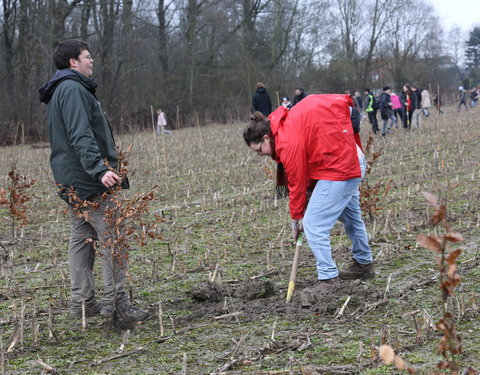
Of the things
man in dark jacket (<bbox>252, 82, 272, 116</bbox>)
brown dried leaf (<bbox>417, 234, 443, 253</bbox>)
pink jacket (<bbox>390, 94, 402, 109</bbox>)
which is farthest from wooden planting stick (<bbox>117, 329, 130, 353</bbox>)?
pink jacket (<bbox>390, 94, 402, 109</bbox>)

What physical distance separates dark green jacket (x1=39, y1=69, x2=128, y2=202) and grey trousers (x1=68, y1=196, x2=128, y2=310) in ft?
0.63

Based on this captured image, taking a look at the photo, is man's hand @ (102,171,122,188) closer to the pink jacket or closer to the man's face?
the man's face

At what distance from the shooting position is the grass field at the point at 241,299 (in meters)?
3.63

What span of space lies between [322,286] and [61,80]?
7.83 ft

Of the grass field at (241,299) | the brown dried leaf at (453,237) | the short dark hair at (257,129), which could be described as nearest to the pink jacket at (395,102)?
the grass field at (241,299)

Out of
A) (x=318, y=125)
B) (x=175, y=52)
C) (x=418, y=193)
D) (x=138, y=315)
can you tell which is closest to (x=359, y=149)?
(x=318, y=125)

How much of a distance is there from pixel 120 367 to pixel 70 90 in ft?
6.15

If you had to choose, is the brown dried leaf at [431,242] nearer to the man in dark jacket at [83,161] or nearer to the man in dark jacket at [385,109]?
the man in dark jacket at [83,161]

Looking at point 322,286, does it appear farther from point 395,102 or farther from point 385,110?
point 395,102

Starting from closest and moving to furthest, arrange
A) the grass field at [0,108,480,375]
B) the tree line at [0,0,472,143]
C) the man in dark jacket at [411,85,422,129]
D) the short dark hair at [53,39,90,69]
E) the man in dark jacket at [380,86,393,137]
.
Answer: the grass field at [0,108,480,375]
the short dark hair at [53,39,90,69]
the man in dark jacket at [380,86,393,137]
the man in dark jacket at [411,85,422,129]
the tree line at [0,0,472,143]

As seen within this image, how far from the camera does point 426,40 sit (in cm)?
5291

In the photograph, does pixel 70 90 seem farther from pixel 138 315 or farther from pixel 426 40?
pixel 426 40

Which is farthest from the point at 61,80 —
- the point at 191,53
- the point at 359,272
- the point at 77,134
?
the point at 191,53

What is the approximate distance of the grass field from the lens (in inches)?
143
